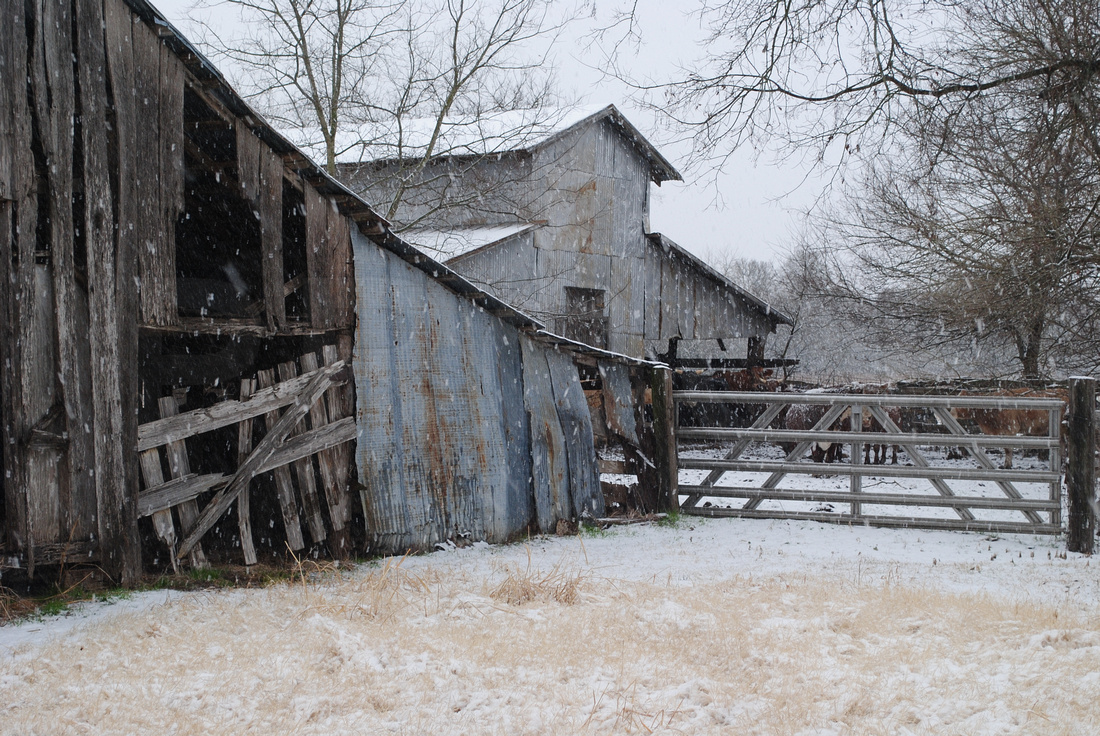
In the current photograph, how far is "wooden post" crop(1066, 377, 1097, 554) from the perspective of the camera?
7586mm

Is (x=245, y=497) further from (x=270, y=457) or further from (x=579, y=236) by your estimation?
(x=579, y=236)

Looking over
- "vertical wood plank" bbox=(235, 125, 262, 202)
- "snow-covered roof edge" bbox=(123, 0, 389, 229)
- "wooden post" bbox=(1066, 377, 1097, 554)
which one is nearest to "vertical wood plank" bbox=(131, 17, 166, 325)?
"snow-covered roof edge" bbox=(123, 0, 389, 229)

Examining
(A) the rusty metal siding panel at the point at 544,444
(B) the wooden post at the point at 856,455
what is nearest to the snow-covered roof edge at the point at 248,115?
(A) the rusty metal siding panel at the point at 544,444

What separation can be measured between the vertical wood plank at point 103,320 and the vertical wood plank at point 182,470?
0.48 m

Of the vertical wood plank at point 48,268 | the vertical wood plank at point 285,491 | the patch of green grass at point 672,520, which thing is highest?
the vertical wood plank at point 48,268

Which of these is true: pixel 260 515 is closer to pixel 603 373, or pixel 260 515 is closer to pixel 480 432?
pixel 480 432

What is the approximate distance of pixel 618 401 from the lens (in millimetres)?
9492

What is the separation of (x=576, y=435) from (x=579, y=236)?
9342 millimetres

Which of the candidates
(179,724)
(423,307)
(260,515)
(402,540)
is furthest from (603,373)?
(179,724)

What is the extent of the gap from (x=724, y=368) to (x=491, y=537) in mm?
17374

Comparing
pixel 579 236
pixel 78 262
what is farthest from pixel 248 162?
pixel 579 236

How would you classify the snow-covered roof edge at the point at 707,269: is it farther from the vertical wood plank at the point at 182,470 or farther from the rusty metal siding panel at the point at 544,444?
the vertical wood plank at the point at 182,470

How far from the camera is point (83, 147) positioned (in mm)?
5656

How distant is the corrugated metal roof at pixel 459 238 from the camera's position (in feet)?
48.7
